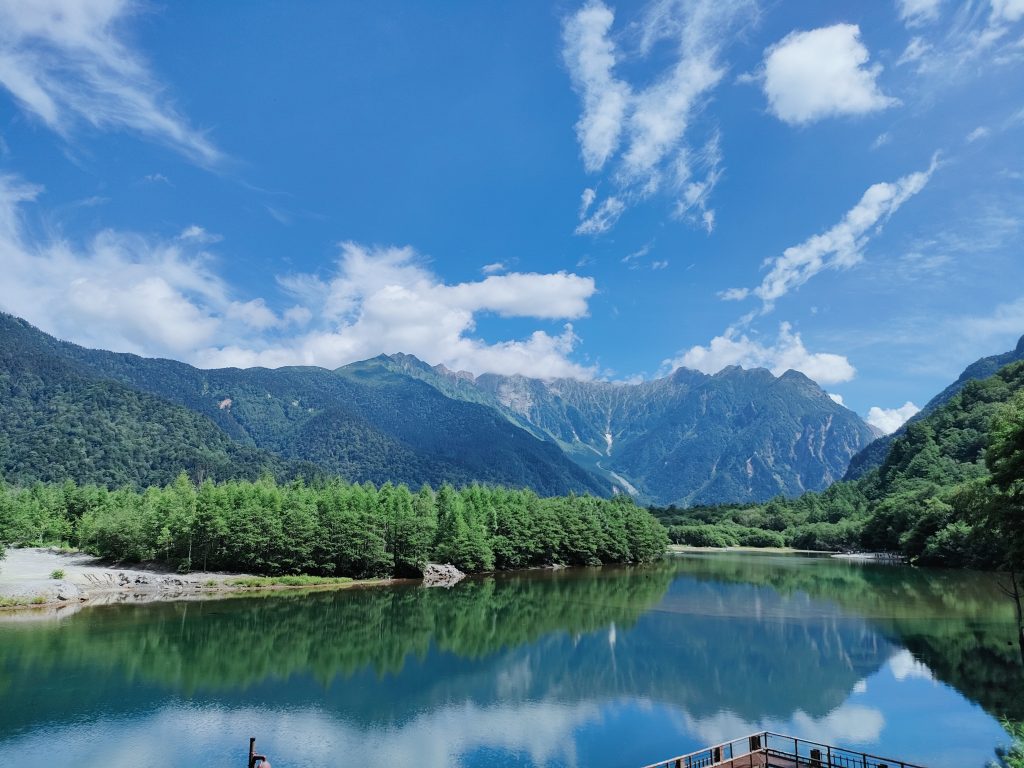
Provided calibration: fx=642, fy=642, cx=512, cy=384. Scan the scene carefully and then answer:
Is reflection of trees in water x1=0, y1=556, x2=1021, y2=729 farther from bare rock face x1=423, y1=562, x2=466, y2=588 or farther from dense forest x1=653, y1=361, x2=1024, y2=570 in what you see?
bare rock face x1=423, y1=562, x2=466, y2=588

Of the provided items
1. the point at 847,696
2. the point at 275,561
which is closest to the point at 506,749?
the point at 847,696

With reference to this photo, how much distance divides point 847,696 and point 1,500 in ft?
296

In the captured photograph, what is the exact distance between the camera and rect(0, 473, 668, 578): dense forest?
77438 millimetres

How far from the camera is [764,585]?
8475cm

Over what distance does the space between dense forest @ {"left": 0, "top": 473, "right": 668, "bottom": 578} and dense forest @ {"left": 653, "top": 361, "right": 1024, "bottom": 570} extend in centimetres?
5300

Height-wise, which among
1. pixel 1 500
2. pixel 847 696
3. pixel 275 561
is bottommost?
pixel 847 696

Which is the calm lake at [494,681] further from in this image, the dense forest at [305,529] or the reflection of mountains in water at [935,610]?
the dense forest at [305,529]

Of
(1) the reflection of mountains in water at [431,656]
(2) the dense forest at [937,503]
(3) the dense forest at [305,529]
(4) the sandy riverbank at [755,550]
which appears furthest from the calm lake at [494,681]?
(4) the sandy riverbank at [755,550]

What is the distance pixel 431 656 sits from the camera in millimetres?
42719

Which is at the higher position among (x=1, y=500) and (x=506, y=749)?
(x=1, y=500)

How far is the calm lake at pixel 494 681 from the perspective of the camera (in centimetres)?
2641

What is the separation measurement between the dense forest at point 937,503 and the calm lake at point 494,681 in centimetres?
945

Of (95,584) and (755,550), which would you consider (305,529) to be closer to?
(95,584)

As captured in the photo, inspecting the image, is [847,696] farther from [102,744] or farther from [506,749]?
[102,744]
